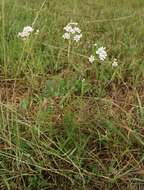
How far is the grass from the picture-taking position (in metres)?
2.15

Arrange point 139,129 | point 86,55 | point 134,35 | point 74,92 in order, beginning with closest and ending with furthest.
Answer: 1. point 139,129
2. point 74,92
3. point 86,55
4. point 134,35

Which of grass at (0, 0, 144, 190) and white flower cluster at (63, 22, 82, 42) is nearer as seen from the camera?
grass at (0, 0, 144, 190)

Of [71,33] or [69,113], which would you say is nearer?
[69,113]

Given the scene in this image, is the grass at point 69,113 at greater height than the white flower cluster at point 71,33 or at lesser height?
lesser

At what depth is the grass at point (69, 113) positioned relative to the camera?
2146 mm

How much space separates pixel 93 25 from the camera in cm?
352

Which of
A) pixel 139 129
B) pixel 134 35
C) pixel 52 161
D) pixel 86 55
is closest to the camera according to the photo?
pixel 52 161

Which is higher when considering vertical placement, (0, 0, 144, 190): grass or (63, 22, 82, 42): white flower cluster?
(63, 22, 82, 42): white flower cluster

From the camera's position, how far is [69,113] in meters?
2.32

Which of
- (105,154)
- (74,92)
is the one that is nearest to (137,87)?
(74,92)

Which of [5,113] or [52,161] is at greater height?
[5,113]

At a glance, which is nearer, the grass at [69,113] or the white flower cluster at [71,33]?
the grass at [69,113]

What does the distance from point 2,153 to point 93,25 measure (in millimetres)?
1608

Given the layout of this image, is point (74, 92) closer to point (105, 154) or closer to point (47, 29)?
point (105, 154)
